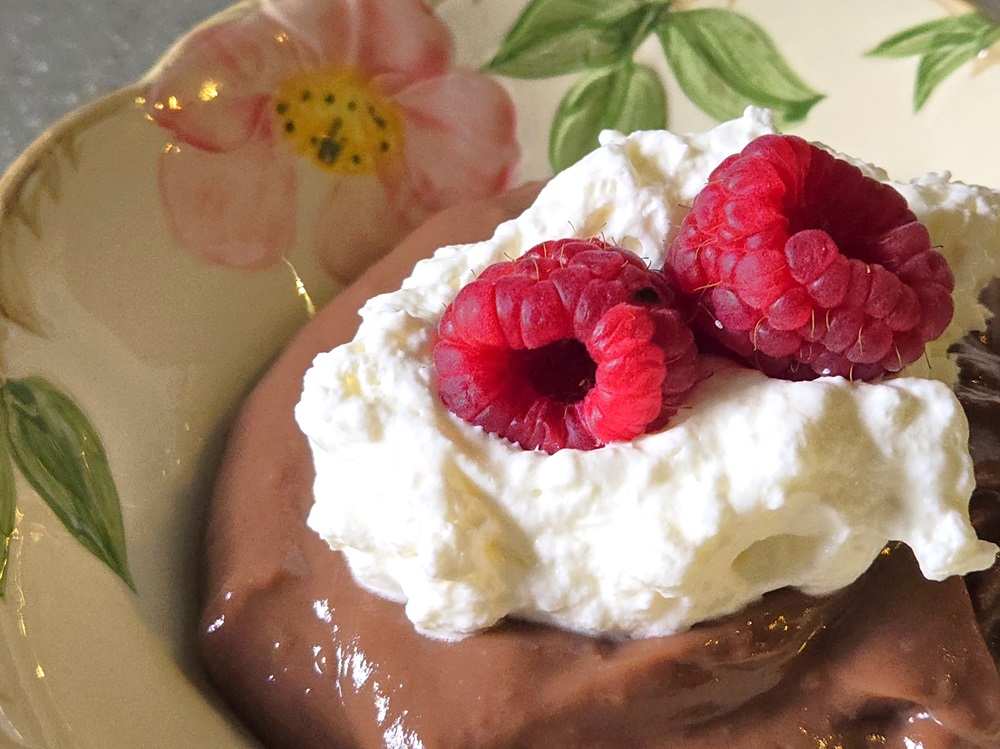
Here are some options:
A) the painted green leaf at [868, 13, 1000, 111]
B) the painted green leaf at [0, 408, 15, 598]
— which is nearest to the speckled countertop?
the painted green leaf at [0, 408, 15, 598]

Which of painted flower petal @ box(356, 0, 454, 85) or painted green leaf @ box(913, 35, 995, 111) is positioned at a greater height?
painted flower petal @ box(356, 0, 454, 85)

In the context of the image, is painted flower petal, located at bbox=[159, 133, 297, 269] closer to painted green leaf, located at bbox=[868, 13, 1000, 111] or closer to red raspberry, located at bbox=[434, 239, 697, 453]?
red raspberry, located at bbox=[434, 239, 697, 453]

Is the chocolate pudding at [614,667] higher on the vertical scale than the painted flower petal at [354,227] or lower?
lower

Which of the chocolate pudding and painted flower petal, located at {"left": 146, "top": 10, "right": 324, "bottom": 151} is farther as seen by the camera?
painted flower petal, located at {"left": 146, "top": 10, "right": 324, "bottom": 151}

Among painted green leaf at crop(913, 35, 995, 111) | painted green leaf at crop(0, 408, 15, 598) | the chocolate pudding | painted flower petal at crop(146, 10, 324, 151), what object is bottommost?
the chocolate pudding

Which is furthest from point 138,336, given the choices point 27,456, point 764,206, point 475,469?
point 764,206

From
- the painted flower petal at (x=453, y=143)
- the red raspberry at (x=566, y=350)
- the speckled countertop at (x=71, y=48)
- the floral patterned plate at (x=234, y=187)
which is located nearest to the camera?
the red raspberry at (x=566, y=350)

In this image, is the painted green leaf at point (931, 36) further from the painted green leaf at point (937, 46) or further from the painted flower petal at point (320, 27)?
the painted flower petal at point (320, 27)

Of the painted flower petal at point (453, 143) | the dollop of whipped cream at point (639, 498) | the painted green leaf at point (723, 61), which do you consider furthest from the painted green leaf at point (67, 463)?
the painted green leaf at point (723, 61)
